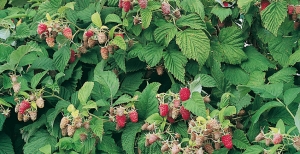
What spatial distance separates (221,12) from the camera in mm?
2938

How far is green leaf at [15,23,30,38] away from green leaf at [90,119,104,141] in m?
0.69

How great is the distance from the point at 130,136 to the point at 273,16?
2.69 ft

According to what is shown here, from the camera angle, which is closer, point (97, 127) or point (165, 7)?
point (97, 127)

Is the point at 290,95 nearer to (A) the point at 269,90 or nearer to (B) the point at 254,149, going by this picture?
(A) the point at 269,90

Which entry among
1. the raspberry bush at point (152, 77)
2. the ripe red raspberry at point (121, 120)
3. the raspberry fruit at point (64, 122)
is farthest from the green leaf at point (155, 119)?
the raspberry fruit at point (64, 122)

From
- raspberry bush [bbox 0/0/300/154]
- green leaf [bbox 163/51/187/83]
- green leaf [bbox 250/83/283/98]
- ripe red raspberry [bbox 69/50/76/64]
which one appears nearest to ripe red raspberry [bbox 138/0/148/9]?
raspberry bush [bbox 0/0/300/154]

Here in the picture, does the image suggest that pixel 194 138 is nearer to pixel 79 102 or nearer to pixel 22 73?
pixel 79 102

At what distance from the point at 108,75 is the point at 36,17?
629 mm

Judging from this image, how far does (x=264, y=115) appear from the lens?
8.84ft

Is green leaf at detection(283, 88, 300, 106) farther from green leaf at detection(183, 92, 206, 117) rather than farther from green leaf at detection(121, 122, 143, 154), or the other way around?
green leaf at detection(121, 122, 143, 154)

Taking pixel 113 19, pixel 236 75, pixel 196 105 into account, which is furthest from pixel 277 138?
pixel 113 19

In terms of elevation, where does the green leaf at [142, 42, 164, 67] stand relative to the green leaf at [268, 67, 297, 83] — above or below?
above

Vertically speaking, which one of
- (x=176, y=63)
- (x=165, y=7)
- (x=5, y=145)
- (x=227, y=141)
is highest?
(x=165, y=7)

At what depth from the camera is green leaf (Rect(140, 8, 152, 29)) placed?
283 centimetres
